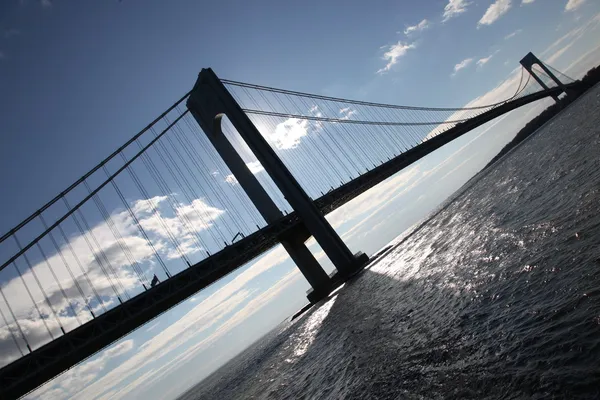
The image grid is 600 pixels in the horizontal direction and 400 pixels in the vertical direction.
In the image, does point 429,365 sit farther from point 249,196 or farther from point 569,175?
point 249,196

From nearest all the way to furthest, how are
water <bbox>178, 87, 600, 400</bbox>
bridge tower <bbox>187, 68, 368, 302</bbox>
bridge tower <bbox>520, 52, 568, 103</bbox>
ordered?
1. water <bbox>178, 87, 600, 400</bbox>
2. bridge tower <bbox>187, 68, 368, 302</bbox>
3. bridge tower <bbox>520, 52, 568, 103</bbox>

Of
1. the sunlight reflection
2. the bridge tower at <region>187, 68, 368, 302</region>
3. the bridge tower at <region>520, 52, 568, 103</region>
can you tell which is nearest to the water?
the sunlight reflection

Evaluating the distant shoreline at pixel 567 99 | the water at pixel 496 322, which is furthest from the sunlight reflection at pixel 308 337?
the distant shoreline at pixel 567 99

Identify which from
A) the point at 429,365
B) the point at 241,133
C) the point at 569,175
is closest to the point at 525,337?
the point at 429,365

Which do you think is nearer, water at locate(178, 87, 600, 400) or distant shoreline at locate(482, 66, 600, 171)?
water at locate(178, 87, 600, 400)

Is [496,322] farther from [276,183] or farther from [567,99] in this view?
[567,99]

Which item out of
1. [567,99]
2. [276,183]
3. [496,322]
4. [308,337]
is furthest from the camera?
[567,99]

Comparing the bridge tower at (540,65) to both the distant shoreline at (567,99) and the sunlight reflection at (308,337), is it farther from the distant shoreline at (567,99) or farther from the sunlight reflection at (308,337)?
the sunlight reflection at (308,337)

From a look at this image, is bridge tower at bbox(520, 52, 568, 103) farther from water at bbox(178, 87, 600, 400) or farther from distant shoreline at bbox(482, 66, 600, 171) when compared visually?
water at bbox(178, 87, 600, 400)

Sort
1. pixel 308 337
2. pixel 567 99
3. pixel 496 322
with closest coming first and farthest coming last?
pixel 496 322 < pixel 308 337 < pixel 567 99

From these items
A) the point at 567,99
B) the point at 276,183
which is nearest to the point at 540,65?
the point at 567,99
